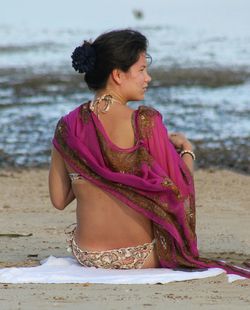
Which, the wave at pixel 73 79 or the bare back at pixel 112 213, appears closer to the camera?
the bare back at pixel 112 213

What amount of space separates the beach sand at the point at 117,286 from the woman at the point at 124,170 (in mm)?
335

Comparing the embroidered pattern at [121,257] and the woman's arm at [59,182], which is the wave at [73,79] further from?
the embroidered pattern at [121,257]

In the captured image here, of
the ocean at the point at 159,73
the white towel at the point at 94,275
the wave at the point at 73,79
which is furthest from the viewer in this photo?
the wave at the point at 73,79

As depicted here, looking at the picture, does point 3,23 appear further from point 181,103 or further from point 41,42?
point 181,103

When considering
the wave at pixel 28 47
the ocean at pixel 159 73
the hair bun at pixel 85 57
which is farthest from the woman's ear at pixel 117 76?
the wave at pixel 28 47

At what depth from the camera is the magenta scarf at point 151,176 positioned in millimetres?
5938

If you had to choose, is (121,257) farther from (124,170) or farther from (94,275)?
(124,170)

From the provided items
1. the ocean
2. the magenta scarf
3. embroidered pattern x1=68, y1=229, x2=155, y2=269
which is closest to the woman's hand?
the magenta scarf

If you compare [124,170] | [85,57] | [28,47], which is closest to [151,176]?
[124,170]

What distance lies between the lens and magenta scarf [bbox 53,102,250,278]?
5.94 m

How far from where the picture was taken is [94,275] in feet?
19.5

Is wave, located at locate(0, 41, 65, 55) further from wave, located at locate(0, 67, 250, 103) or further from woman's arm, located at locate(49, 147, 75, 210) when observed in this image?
woman's arm, located at locate(49, 147, 75, 210)

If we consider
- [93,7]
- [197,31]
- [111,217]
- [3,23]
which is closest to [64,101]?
[111,217]

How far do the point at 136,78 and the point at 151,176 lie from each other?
1.71ft
